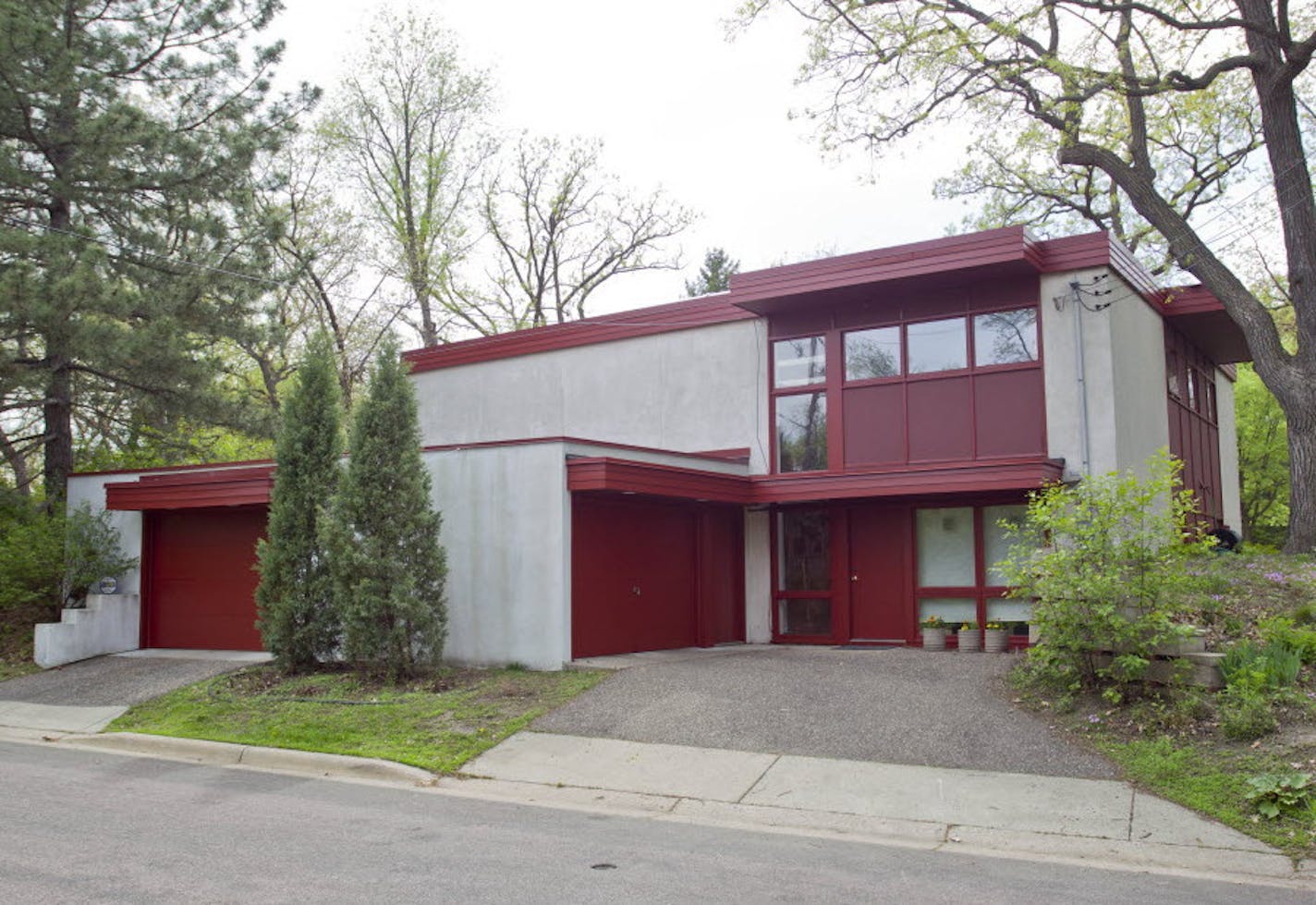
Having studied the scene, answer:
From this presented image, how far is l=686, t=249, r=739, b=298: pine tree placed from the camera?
52.9m

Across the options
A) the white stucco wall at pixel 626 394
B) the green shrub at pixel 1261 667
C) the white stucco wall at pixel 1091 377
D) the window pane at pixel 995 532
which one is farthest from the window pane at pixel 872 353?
the green shrub at pixel 1261 667

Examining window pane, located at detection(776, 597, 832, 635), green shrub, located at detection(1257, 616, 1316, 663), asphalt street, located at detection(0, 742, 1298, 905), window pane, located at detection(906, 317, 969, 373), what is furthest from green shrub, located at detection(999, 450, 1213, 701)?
window pane, located at detection(776, 597, 832, 635)

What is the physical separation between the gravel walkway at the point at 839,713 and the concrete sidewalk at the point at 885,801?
0.29 m

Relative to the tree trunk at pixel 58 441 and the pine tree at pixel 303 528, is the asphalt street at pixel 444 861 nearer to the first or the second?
the pine tree at pixel 303 528

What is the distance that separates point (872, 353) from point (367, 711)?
364 inches

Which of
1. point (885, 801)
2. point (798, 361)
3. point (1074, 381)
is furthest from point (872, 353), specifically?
point (885, 801)

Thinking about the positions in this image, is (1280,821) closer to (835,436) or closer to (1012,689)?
(1012,689)

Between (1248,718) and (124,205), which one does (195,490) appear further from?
(1248,718)

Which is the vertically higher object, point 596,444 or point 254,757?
point 596,444

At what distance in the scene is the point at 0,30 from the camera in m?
15.2

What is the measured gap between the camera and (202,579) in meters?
16.9

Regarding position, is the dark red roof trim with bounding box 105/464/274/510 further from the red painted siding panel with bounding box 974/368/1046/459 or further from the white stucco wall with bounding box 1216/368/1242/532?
the white stucco wall with bounding box 1216/368/1242/532

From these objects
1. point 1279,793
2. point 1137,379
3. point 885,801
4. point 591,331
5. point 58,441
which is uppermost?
point 591,331

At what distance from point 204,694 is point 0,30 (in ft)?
32.5
